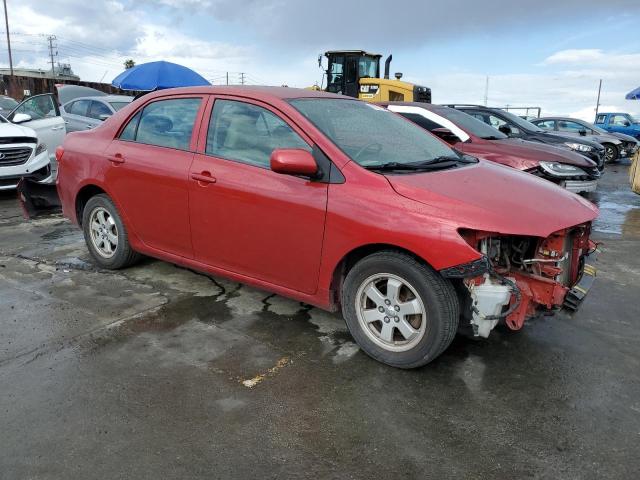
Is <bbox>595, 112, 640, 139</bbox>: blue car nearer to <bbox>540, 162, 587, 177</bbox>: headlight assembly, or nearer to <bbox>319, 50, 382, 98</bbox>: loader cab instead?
<bbox>319, 50, 382, 98</bbox>: loader cab

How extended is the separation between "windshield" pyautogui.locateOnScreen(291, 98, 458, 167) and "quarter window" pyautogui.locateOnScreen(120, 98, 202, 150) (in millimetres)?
932

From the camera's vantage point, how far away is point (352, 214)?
3.21m

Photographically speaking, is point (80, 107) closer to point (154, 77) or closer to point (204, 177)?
point (154, 77)

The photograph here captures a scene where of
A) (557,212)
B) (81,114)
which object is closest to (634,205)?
(557,212)

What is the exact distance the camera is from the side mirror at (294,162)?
326 cm

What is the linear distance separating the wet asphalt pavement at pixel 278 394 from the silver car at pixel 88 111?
747cm

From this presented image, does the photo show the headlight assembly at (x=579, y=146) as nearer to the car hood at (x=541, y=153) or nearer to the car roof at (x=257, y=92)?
the car hood at (x=541, y=153)

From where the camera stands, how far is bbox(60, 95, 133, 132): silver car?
11148 mm

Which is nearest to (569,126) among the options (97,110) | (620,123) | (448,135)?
(620,123)

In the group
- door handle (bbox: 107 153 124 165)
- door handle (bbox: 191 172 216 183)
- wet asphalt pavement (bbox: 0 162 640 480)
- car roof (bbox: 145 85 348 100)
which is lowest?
wet asphalt pavement (bbox: 0 162 640 480)

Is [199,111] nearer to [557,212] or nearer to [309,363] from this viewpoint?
[309,363]

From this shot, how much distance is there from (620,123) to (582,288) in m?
24.7

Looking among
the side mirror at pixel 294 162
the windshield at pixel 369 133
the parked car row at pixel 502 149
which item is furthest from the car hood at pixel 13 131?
the side mirror at pixel 294 162

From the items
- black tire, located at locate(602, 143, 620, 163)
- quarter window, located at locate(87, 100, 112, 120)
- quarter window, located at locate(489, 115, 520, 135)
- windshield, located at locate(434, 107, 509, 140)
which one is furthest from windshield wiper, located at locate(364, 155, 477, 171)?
black tire, located at locate(602, 143, 620, 163)
